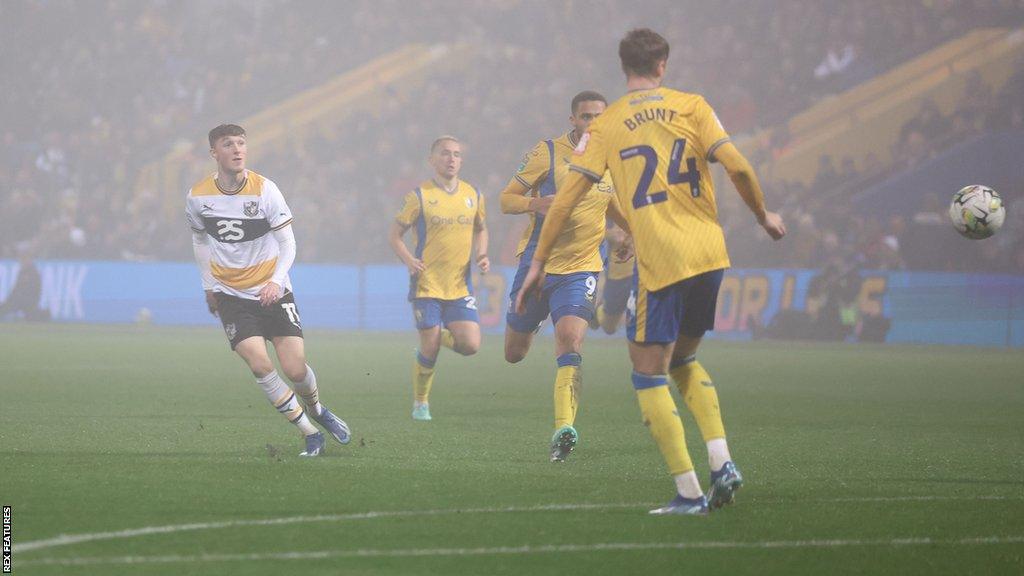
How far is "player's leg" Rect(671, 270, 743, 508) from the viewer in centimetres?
684

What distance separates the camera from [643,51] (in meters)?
6.95

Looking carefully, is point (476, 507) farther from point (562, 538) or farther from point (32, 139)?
point (32, 139)

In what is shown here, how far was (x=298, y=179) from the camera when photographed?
35406mm

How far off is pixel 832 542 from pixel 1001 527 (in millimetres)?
993

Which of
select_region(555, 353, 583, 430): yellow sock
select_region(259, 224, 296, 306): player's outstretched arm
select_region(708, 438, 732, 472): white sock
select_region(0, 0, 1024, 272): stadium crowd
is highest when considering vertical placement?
select_region(0, 0, 1024, 272): stadium crowd

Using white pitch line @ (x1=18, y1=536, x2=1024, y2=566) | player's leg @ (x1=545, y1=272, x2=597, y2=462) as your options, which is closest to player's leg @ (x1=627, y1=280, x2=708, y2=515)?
white pitch line @ (x1=18, y1=536, x2=1024, y2=566)

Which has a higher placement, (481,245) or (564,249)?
Answer: (481,245)

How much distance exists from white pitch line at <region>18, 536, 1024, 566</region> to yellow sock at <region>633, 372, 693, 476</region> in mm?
772

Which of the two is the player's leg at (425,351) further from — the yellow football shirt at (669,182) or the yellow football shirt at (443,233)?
the yellow football shirt at (669,182)

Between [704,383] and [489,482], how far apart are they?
1.54 metres

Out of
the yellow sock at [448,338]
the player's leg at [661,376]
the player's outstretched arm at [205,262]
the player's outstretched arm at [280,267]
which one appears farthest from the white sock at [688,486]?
the yellow sock at [448,338]

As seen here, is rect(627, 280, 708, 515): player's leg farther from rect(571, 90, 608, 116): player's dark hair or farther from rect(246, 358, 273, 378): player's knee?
rect(246, 358, 273, 378): player's knee

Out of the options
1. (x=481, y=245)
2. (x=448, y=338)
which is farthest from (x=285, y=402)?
(x=481, y=245)

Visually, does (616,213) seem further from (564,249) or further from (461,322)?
(461,322)
